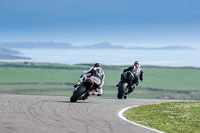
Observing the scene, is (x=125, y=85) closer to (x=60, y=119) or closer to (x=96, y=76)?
(x=96, y=76)

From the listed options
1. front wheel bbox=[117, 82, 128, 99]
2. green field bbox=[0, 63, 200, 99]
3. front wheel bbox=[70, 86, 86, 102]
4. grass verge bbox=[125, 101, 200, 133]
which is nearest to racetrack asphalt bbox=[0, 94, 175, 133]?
grass verge bbox=[125, 101, 200, 133]

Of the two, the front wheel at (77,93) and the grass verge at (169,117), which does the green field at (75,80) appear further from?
the grass verge at (169,117)

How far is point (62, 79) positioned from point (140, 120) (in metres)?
148

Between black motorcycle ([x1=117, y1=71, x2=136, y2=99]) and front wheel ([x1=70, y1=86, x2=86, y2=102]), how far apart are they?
5459 mm

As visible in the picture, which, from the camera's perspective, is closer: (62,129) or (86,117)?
(62,129)

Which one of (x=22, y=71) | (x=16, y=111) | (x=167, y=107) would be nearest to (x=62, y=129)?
(x=16, y=111)

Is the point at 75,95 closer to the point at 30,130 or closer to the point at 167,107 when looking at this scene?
the point at 167,107

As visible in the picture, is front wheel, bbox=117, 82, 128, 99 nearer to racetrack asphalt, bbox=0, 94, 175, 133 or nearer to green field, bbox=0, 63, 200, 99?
racetrack asphalt, bbox=0, 94, 175, 133

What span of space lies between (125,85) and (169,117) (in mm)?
12095

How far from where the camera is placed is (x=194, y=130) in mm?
16109

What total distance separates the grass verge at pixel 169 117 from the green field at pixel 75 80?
352 ft

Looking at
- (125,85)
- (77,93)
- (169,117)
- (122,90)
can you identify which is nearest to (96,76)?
(77,93)

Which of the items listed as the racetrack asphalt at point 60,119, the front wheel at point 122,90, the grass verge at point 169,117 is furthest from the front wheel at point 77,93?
the front wheel at point 122,90

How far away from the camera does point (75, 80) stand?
164 m
